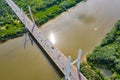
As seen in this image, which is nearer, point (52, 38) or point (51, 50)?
point (51, 50)

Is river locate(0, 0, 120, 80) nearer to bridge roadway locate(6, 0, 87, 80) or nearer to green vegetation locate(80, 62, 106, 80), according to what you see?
bridge roadway locate(6, 0, 87, 80)

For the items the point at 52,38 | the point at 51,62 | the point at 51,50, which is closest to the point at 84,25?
the point at 52,38

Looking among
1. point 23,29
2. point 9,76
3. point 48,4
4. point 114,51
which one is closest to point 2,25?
point 23,29

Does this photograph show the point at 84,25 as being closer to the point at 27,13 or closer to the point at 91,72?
the point at 27,13

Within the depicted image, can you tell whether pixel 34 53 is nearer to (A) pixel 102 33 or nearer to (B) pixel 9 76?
(B) pixel 9 76

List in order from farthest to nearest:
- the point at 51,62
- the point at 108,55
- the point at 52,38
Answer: the point at 52,38
the point at 51,62
the point at 108,55

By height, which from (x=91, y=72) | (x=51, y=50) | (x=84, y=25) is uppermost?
(x=51, y=50)

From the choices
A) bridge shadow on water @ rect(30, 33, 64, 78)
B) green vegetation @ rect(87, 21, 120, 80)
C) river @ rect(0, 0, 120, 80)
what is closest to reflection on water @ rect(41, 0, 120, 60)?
river @ rect(0, 0, 120, 80)
